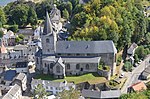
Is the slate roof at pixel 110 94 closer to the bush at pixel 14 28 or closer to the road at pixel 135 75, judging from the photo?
the road at pixel 135 75

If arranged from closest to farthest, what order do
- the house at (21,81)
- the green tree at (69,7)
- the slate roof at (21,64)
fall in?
the house at (21,81), the slate roof at (21,64), the green tree at (69,7)

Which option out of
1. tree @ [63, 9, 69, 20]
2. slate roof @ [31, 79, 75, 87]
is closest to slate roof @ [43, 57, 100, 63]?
slate roof @ [31, 79, 75, 87]

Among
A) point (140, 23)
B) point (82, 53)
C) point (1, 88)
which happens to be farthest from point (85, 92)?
point (140, 23)

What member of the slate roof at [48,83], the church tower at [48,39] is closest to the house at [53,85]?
the slate roof at [48,83]

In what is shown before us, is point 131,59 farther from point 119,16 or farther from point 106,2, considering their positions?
point 106,2

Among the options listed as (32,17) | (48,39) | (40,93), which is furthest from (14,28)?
(40,93)

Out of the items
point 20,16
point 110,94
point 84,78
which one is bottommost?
point 110,94

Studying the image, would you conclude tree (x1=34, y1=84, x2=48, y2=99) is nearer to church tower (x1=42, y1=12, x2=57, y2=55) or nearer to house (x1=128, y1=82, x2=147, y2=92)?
church tower (x1=42, y1=12, x2=57, y2=55)

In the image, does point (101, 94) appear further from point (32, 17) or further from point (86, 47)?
point (32, 17)
